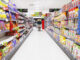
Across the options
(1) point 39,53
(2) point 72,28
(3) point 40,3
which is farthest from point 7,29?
(3) point 40,3

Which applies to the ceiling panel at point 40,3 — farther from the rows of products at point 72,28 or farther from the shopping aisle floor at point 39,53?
the rows of products at point 72,28

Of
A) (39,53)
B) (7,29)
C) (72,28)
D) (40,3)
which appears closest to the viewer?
(72,28)

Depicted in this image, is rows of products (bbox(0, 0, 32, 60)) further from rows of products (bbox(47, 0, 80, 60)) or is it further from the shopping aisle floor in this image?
rows of products (bbox(47, 0, 80, 60))

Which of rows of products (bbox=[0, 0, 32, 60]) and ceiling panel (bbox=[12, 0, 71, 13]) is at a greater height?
ceiling panel (bbox=[12, 0, 71, 13])

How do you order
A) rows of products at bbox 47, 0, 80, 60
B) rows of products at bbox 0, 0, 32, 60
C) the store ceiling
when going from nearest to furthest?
rows of products at bbox 47, 0, 80, 60, rows of products at bbox 0, 0, 32, 60, the store ceiling

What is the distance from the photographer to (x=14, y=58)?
320 cm

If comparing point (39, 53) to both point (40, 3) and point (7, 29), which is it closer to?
point (7, 29)

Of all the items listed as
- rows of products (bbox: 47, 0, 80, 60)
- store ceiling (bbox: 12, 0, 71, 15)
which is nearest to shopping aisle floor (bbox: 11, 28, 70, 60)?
rows of products (bbox: 47, 0, 80, 60)

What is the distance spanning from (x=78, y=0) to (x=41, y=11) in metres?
15.4

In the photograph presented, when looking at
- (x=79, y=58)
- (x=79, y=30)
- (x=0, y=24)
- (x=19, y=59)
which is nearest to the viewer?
(x=79, y=58)

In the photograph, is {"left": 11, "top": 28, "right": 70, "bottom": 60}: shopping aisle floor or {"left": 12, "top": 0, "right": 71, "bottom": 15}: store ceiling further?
{"left": 12, "top": 0, "right": 71, "bottom": 15}: store ceiling

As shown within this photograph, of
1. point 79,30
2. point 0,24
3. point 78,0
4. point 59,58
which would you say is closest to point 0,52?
point 0,24

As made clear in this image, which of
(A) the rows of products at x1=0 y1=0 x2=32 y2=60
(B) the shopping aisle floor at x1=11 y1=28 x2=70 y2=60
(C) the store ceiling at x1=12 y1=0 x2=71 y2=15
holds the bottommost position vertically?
(B) the shopping aisle floor at x1=11 y1=28 x2=70 y2=60

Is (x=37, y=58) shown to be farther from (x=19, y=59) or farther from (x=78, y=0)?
(x=78, y=0)
